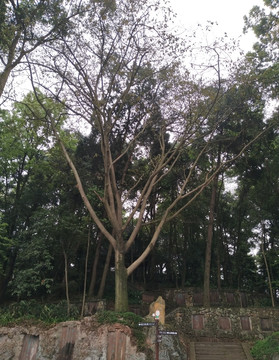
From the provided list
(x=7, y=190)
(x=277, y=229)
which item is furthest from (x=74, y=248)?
(x=277, y=229)

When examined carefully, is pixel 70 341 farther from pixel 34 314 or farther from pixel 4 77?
pixel 4 77

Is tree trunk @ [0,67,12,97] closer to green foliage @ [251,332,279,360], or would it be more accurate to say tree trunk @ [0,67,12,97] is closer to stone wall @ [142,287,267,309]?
green foliage @ [251,332,279,360]

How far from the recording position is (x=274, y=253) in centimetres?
2177

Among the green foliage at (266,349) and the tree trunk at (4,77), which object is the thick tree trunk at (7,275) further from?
the green foliage at (266,349)

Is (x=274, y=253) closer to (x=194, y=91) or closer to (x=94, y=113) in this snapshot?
(x=194, y=91)

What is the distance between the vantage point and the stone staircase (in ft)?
42.0

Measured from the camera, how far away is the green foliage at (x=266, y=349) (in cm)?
1227

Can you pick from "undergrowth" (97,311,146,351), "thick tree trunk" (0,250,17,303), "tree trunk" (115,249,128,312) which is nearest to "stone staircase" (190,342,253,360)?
"undergrowth" (97,311,146,351)

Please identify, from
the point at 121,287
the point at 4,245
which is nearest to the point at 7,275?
the point at 4,245

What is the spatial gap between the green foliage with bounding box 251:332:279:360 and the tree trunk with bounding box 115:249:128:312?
5.89 m

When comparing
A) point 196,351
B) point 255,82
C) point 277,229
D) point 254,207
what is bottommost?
point 196,351

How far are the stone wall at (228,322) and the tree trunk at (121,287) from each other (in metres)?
5.36

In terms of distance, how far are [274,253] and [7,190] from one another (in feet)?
60.9

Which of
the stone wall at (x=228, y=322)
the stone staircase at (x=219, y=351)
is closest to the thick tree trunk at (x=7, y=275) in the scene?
the stone wall at (x=228, y=322)
